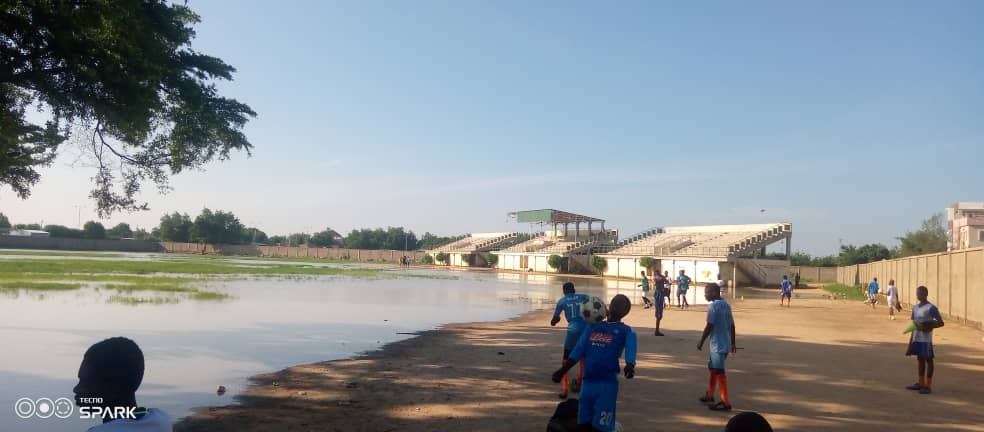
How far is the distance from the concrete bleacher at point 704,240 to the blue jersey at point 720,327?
1809 inches

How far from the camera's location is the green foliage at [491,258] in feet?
290

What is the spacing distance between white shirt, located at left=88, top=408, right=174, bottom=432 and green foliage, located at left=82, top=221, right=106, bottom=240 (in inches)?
5445

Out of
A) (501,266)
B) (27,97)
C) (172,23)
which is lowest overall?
(501,266)

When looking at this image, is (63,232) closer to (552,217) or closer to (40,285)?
(552,217)

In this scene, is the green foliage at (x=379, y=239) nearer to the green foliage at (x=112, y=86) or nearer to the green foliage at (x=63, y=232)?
the green foliage at (x=63, y=232)

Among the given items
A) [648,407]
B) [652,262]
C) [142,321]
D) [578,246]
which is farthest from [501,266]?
[648,407]

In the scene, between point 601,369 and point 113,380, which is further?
point 601,369

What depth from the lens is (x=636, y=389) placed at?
9867 mm

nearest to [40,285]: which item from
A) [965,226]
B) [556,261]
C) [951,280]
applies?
[951,280]

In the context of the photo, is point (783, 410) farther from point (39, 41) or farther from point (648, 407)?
point (39, 41)

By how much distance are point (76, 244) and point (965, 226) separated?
426 ft

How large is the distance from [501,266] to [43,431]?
261 ft

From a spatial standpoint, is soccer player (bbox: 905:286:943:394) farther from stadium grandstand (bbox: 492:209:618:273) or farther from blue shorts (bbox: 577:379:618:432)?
stadium grandstand (bbox: 492:209:618:273)

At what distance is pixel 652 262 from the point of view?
58031 mm
